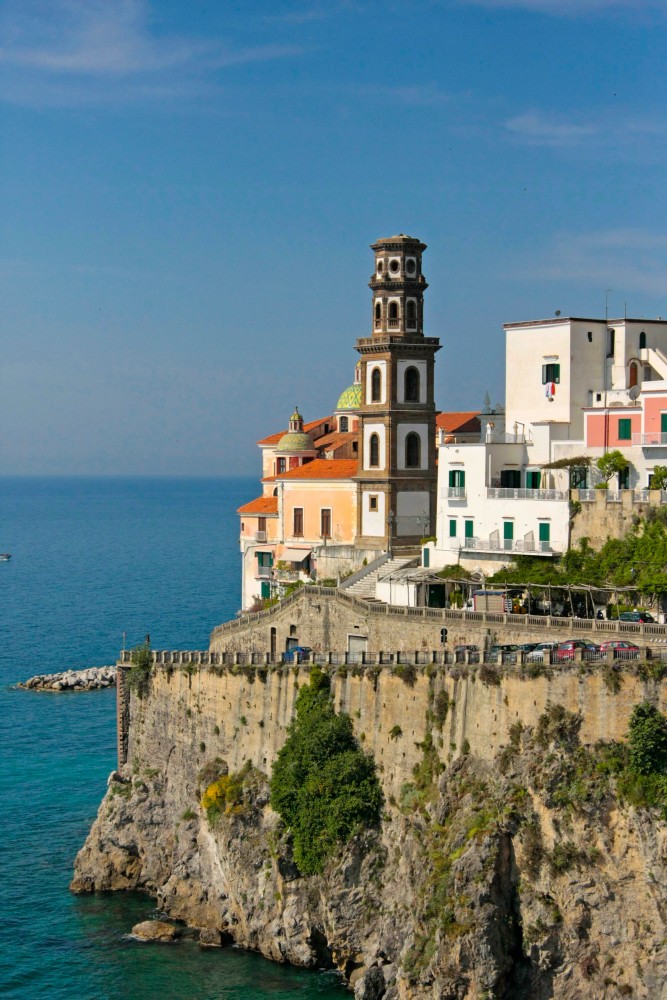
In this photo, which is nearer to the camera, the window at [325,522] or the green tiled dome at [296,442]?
the window at [325,522]

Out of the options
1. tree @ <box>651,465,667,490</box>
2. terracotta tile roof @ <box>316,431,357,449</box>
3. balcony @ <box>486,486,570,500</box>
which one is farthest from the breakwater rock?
tree @ <box>651,465,667,490</box>

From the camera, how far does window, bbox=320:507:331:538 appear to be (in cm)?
8125

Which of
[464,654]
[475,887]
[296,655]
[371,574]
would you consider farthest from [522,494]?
[475,887]

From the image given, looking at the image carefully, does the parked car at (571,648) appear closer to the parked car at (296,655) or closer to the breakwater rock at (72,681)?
the parked car at (296,655)

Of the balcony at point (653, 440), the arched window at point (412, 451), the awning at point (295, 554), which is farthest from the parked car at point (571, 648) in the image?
the awning at point (295, 554)

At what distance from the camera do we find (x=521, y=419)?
236 feet

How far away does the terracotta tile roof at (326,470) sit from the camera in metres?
81.7

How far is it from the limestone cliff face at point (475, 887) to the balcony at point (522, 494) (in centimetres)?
1483

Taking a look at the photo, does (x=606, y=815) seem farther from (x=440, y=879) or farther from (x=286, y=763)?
(x=286, y=763)

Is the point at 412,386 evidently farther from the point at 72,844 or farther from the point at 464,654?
the point at 72,844

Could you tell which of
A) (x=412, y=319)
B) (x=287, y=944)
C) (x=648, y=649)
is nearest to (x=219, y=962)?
(x=287, y=944)

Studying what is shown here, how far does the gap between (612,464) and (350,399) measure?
103 ft

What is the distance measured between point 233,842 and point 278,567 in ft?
78.5

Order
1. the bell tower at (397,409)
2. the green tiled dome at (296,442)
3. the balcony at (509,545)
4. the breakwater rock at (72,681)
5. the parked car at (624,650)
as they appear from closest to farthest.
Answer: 1. the parked car at (624,650)
2. the balcony at (509,545)
3. the bell tower at (397,409)
4. the green tiled dome at (296,442)
5. the breakwater rock at (72,681)
